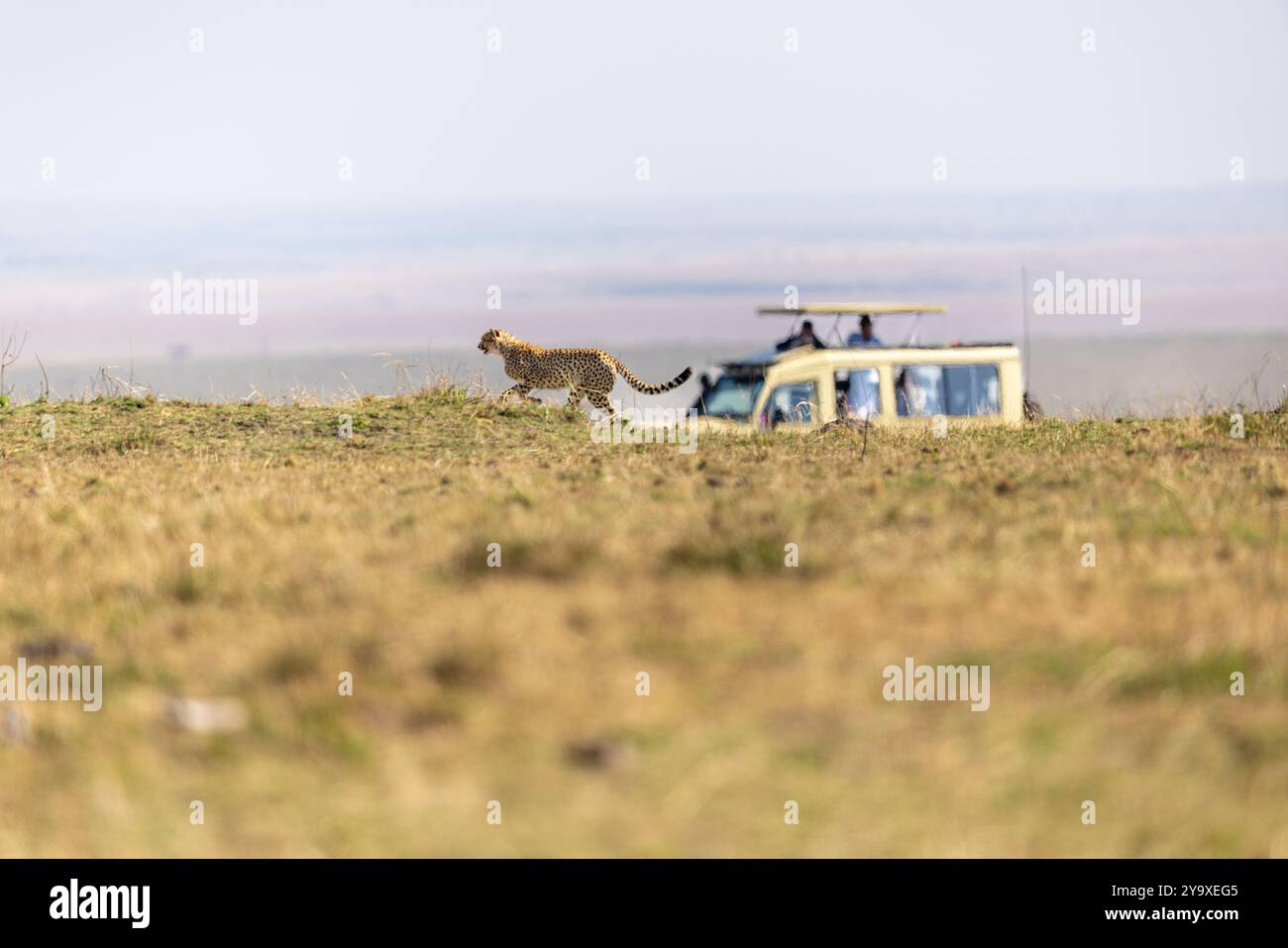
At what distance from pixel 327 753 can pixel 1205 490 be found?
22.4ft

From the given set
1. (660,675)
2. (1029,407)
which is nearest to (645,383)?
(1029,407)

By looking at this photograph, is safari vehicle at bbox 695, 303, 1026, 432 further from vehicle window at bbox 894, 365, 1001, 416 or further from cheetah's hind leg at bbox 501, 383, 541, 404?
cheetah's hind leg at bbox 501, 383, 541, 404

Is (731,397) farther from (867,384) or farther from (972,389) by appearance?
(972,389)

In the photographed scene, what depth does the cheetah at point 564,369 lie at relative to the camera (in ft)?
59.3

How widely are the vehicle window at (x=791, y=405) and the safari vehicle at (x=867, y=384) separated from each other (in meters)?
0.01

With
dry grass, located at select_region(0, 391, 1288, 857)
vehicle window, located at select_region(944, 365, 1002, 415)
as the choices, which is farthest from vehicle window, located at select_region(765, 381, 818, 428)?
dry grass, located at select_region(0, 391, 1288, 857)

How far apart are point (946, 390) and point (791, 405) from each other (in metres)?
3.93

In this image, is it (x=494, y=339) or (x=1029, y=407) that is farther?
(x=1029, y=407)

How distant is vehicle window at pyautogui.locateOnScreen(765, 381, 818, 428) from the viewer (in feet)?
60.1

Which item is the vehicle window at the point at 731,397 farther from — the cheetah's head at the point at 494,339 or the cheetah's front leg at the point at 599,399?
the cheetah's head at the point at 494,339

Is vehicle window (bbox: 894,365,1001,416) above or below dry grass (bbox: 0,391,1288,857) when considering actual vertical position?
above

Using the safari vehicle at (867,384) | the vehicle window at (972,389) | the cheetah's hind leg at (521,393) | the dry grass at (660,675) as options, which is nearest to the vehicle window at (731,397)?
the safari vehicle at (867,384)

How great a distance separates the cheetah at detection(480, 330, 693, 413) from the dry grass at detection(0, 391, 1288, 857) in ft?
29.4

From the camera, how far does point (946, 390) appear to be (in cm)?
2141
